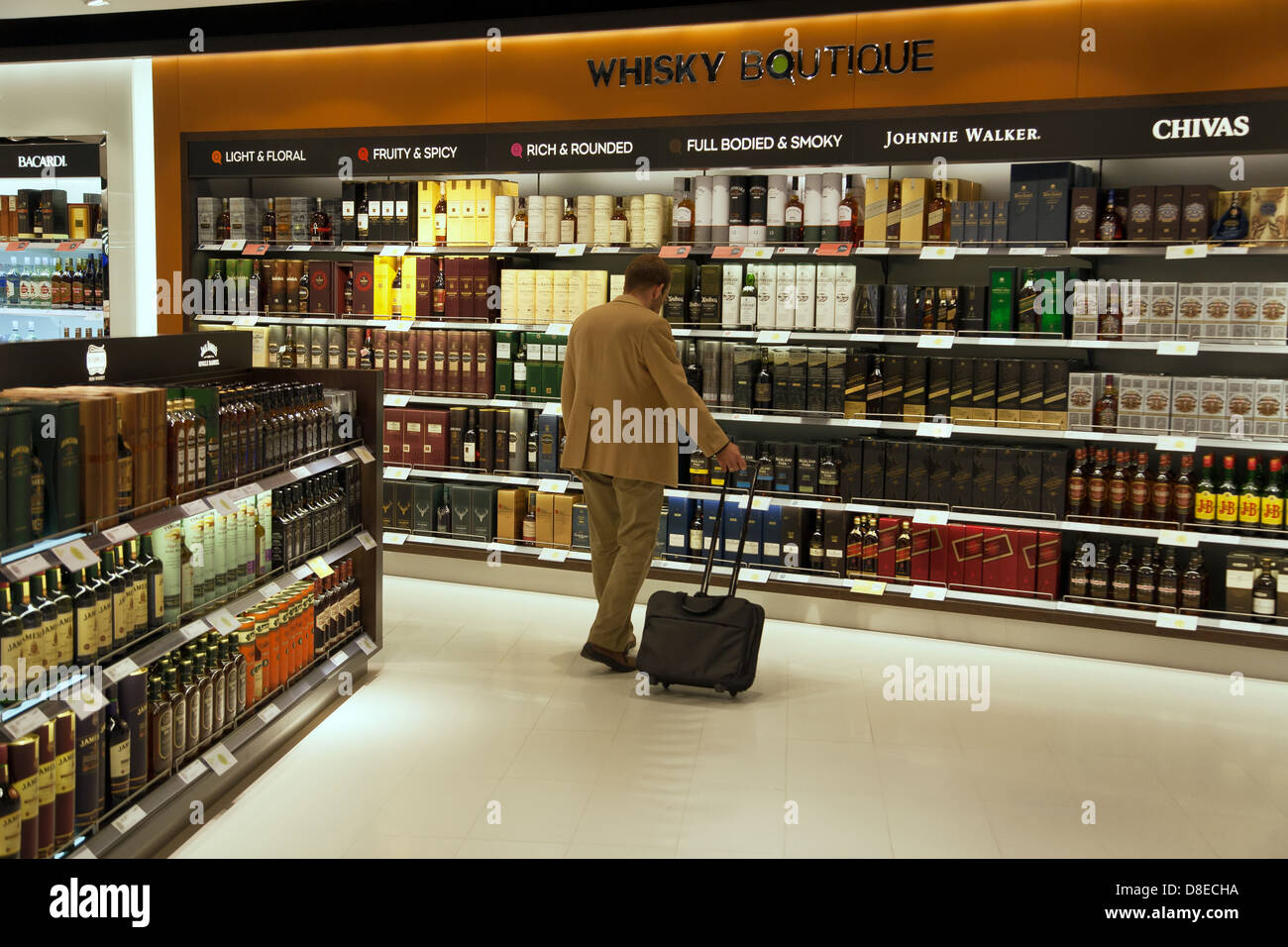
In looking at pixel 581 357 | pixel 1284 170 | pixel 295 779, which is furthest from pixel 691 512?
pixel 1284 170

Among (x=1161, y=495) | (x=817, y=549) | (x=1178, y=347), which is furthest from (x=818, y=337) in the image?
(x=1161, y=495)

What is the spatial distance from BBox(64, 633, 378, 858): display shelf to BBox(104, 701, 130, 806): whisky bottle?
0.04m

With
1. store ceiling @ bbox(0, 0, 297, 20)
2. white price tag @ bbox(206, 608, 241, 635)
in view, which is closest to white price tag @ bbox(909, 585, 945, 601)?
white price tag @ bbox(206, 608, 241, 635)

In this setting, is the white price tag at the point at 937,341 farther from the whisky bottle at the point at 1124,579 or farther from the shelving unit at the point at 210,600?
the shelving unit at the point at 210,600

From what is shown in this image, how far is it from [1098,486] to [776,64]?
8.70 feet

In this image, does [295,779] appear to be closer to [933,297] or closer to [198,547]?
[198,547]

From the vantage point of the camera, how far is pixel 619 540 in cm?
516

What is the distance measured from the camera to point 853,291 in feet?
19.4

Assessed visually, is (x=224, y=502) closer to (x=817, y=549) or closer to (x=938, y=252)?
(x=817, y=549)

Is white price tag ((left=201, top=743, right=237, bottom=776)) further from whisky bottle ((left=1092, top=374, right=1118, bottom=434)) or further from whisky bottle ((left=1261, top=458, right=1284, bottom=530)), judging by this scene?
whisky bottle ((left=1261, top=458, right=1284, bottom=530))

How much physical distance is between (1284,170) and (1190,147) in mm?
548

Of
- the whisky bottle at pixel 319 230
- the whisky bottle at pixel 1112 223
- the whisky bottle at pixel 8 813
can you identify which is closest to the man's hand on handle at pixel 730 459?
the whisky bottle at pixel 1112 223

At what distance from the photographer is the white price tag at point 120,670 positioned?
10.3ft

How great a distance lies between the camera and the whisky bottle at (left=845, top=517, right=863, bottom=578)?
19.7 feet
